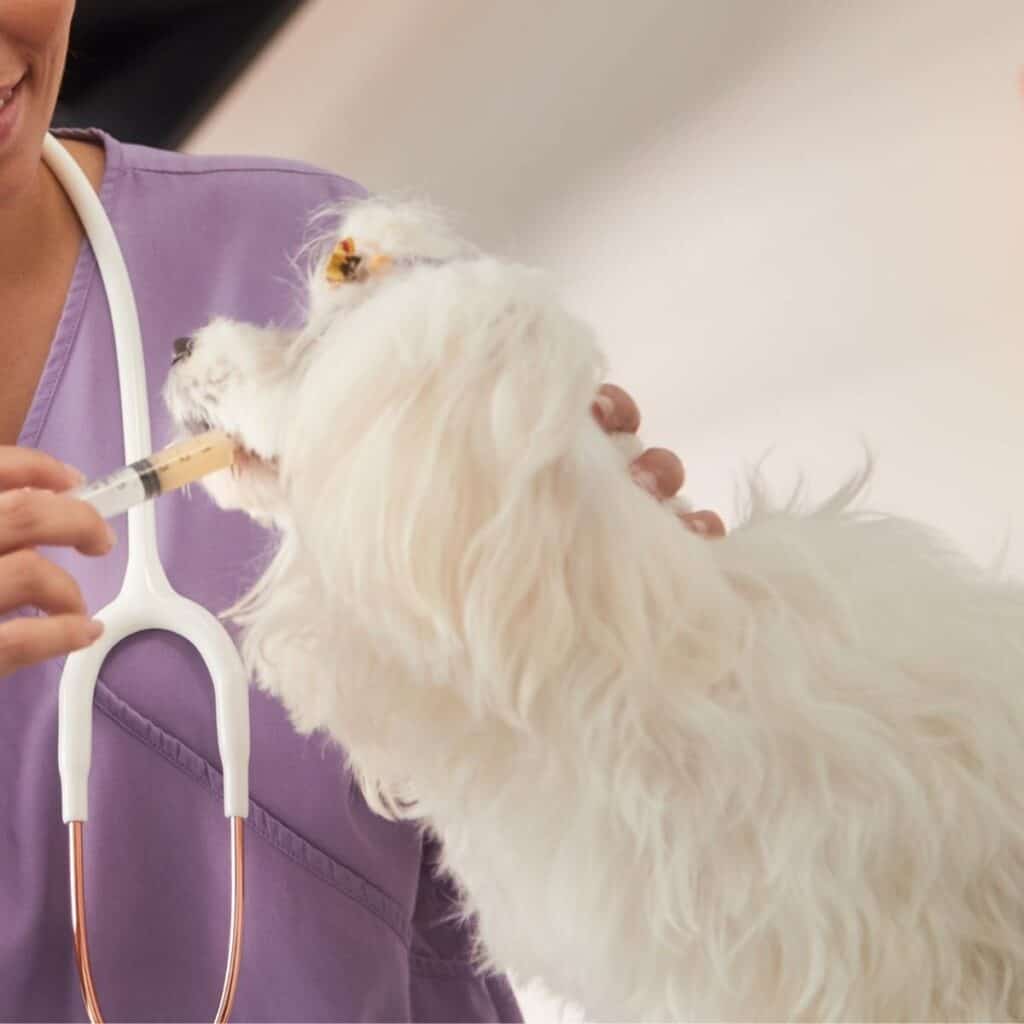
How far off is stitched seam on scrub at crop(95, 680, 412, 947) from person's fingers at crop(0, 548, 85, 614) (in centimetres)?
20

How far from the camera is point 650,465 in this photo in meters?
0.53

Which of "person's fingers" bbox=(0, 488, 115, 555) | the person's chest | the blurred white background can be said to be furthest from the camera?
the blurred white background

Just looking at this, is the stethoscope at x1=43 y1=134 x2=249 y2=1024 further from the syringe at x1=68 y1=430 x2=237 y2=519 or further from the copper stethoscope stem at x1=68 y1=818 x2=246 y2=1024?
the syringe at x1=68 y1=430 x2=237 y2=519

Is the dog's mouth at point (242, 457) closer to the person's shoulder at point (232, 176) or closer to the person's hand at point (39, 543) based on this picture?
the person's hand at point (39, 543)

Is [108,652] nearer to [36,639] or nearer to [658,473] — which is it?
[36,639]

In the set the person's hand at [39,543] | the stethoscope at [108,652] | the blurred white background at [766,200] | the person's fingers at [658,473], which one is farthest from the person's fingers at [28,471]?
the blurred white background at [766,200]

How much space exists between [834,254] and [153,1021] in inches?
34.2

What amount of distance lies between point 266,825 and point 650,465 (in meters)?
0.31

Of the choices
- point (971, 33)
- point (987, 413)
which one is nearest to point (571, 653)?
point (987, 413)

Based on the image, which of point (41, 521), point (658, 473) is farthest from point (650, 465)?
point (41, 521)

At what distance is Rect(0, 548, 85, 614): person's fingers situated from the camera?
1.44ft

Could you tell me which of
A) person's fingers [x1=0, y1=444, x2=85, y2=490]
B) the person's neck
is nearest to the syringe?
person's fingers [x1=0, y1=444, x2=85, y2=490]

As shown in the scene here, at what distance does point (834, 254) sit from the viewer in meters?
1.15

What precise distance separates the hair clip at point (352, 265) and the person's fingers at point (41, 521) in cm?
14
